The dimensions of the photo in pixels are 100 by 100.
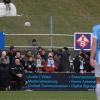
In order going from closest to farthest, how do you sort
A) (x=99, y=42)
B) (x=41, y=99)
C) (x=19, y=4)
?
(x=99, y=42) < (x=41, y=99) < (x=19, y=4)

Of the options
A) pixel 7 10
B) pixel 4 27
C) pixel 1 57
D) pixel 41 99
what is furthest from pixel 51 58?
pixel 7 10

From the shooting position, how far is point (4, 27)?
42125 mm

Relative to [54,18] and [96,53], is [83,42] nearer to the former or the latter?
[54,18]

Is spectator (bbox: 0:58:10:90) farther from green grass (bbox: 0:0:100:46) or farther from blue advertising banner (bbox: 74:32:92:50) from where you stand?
green grass (bbox: 0:0:100:46)

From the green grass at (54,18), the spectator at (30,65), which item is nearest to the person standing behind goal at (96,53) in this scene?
the spectator at (30,65)

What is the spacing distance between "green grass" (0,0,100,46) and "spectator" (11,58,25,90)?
346 inches

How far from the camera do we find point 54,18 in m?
37.0

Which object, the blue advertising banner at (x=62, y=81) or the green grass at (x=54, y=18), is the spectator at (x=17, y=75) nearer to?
the blue advertising banner at (x=62, y=81)

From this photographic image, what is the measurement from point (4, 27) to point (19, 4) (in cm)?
1179

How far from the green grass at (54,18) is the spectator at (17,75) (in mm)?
8796

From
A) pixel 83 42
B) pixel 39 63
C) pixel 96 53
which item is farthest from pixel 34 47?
pixel 96 53

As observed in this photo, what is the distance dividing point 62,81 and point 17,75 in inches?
80.9

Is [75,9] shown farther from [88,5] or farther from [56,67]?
[56,67]

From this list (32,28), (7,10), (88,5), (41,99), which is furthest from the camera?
(88,5)
